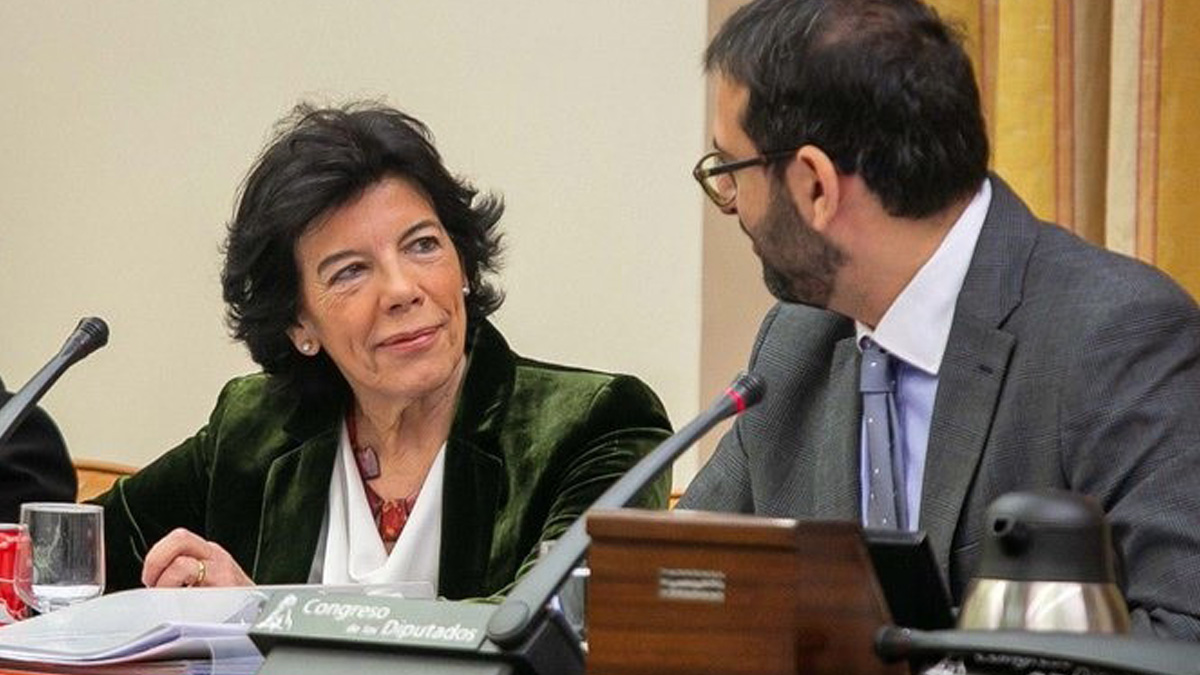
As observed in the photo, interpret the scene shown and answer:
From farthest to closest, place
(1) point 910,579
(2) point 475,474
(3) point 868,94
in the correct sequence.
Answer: (2) point 475,474, (3) point 868,94, (1) point 910,579

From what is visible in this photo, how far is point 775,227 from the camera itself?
83.7 inches

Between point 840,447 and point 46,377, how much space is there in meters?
0.85

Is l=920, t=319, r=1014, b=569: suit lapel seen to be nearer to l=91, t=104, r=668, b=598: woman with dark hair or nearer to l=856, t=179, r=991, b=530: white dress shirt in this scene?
l=856, t=179, r=991, b=530: white dress shirt

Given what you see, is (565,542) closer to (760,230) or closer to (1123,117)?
(760,230)

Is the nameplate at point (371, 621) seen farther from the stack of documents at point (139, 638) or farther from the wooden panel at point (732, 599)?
the stack of documents at point (139, 638)

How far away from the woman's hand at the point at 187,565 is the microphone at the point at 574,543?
97 cm

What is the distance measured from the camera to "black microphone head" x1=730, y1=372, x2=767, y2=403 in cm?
176

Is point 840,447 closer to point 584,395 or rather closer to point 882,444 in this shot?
point 882,444

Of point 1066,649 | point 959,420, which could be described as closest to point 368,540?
point 959,420

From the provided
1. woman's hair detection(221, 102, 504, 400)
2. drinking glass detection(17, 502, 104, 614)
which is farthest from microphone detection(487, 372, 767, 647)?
woman's hair detection(221, 102, 504, 400)

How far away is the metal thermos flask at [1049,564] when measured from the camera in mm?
1338

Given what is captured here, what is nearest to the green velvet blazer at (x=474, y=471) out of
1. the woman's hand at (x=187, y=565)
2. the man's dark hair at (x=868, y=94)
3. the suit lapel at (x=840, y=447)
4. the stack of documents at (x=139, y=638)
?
the woman's hand at (x=187, y=565)

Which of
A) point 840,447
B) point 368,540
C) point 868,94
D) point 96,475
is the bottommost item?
point 96,475

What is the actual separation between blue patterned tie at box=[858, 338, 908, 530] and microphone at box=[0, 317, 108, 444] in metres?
0.85
